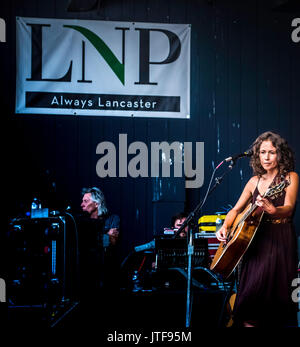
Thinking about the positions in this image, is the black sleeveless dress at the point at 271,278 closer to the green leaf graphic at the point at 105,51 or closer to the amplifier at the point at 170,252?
the amplifier at the point at 170,252

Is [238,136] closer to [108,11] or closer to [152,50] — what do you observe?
[152,50]

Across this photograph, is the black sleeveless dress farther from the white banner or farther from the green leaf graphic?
the green leaf graphic

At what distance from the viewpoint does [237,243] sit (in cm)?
331

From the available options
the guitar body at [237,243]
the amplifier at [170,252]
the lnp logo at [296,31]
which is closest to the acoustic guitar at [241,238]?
the guitar body at [237,243]

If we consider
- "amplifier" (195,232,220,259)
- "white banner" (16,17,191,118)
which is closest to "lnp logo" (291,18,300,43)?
"white banner" (16,17,191,118)

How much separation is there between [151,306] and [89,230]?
35.2 inches

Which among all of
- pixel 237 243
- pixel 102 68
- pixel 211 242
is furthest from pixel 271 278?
pixel 102 68

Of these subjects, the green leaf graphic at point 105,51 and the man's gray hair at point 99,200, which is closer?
A: the man's gray hair at point 99,200

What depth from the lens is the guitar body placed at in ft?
10.8

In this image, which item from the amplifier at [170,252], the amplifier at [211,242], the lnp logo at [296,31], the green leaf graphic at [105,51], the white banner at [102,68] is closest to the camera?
the amplifier at [170,252]

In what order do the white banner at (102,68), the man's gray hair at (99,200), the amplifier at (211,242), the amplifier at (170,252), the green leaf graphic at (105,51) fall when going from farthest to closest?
1. the green leaf graphic at (105,51)
2. the white banner at (102,68)
3. the man's gray hair at (99,200)
4. the amplifier at (211,242)
5. the amplifier at (170,252)

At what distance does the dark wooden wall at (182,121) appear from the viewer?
6484 mm

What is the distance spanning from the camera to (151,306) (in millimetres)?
4602

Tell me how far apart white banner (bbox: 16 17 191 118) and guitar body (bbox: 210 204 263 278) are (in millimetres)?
3380
